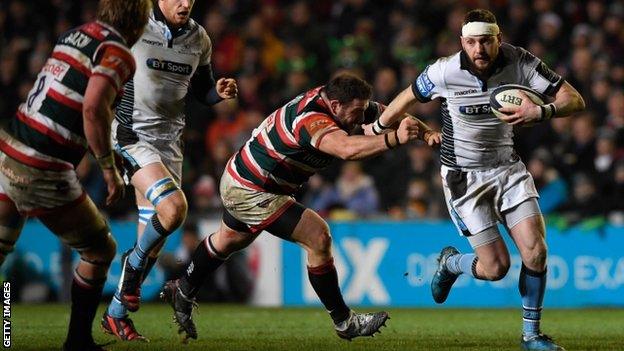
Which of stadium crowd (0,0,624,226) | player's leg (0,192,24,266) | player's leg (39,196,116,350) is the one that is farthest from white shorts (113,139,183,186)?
stadium crowd (0,0,624,226)

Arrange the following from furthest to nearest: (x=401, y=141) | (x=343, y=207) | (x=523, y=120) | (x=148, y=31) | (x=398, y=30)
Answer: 1. (x=398, y=30)
2. (x=343, y=207)
3. (x=148, y=31)
4. (x=523, y=120)
5. (x=401, y=141)

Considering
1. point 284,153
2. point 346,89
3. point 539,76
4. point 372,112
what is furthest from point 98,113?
point 539,76

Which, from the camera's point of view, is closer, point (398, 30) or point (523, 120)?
point (523, 120)

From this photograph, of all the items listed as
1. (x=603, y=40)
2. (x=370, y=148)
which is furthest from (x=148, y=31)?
(x=603, y=40)

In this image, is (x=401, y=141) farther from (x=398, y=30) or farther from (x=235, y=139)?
(x=398, y=30)

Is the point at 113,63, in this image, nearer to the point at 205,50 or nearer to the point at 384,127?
the point at 384,127

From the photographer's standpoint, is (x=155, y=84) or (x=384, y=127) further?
(x=155, y=84)

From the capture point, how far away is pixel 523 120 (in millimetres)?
8469

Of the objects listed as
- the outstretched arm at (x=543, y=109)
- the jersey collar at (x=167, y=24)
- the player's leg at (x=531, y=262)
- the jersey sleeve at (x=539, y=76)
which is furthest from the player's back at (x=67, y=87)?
the player's leg at (x=531, y=262)

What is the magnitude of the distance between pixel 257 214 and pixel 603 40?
9452 mm

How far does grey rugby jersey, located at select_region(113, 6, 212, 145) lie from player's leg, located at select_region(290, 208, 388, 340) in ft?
5.34

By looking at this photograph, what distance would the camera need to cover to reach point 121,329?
9.62 metres

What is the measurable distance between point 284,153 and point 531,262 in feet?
6.85

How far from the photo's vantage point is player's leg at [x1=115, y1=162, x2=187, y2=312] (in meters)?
9.40
